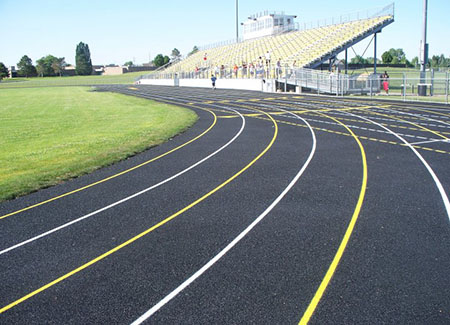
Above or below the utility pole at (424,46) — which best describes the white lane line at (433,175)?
below

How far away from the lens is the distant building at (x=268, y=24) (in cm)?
6056

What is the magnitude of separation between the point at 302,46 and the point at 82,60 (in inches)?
4255

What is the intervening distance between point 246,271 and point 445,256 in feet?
8.38

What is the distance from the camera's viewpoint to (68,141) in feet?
47.6

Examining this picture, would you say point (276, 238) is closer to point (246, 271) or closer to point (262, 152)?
point (246, 271)

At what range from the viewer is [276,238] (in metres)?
5.94

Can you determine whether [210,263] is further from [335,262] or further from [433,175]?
[433,175]

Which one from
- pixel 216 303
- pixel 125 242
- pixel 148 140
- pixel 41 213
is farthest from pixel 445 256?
pixel 148 140

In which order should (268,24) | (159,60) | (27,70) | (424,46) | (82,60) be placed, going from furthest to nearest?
(82,60) → (159,60) → (27,70) → (268,24) → (424,46)

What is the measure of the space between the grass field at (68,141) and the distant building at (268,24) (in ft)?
139

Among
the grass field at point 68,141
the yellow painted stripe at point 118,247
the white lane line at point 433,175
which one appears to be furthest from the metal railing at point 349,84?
the yellow painted stripe at point 118,247

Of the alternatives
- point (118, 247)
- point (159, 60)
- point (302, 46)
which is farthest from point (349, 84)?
point (159, 60)

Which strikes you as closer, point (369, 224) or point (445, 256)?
point (445, 256)

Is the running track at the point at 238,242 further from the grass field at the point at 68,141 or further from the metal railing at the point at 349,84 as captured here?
the metal railing at the point at 349,84
